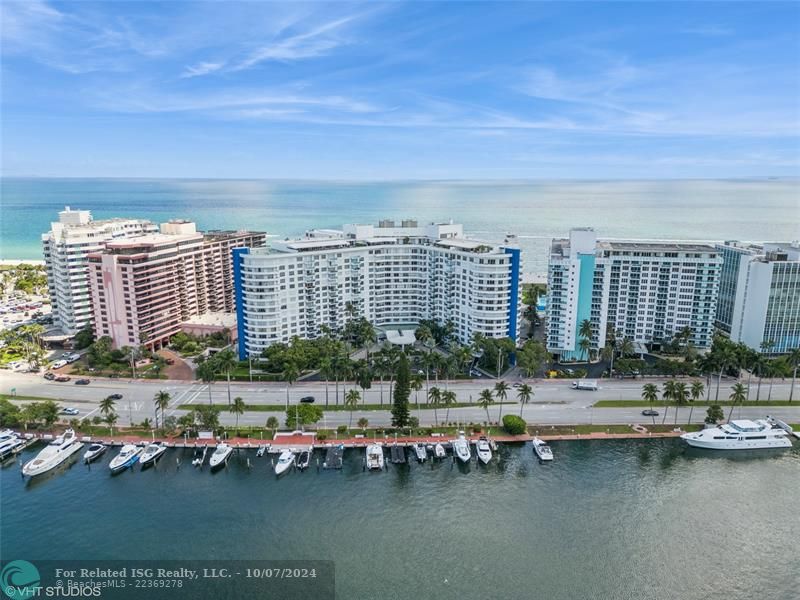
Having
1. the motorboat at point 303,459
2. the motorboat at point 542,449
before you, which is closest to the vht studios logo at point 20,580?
the motorboat at point 303,459

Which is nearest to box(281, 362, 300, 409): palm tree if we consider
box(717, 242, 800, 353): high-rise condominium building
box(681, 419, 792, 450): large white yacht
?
box(681, 419, 792, 450): large white yacht

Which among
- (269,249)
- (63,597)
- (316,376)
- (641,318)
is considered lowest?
(63,597)

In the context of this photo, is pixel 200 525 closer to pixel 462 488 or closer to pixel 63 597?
pixel 63 597

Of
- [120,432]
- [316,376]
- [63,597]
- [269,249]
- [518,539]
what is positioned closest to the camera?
[63,597]

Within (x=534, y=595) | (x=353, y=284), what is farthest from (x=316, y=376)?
(x=534, y=595)

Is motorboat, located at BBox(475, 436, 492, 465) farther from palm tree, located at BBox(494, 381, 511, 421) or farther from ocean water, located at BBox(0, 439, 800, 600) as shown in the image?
palm tree, located at BBox(494, 381, 511, 421)

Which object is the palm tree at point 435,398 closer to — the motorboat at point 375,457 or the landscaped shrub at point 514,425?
the landscaped shrub at point 514,425

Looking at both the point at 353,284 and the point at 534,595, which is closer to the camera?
the point at 534,595
